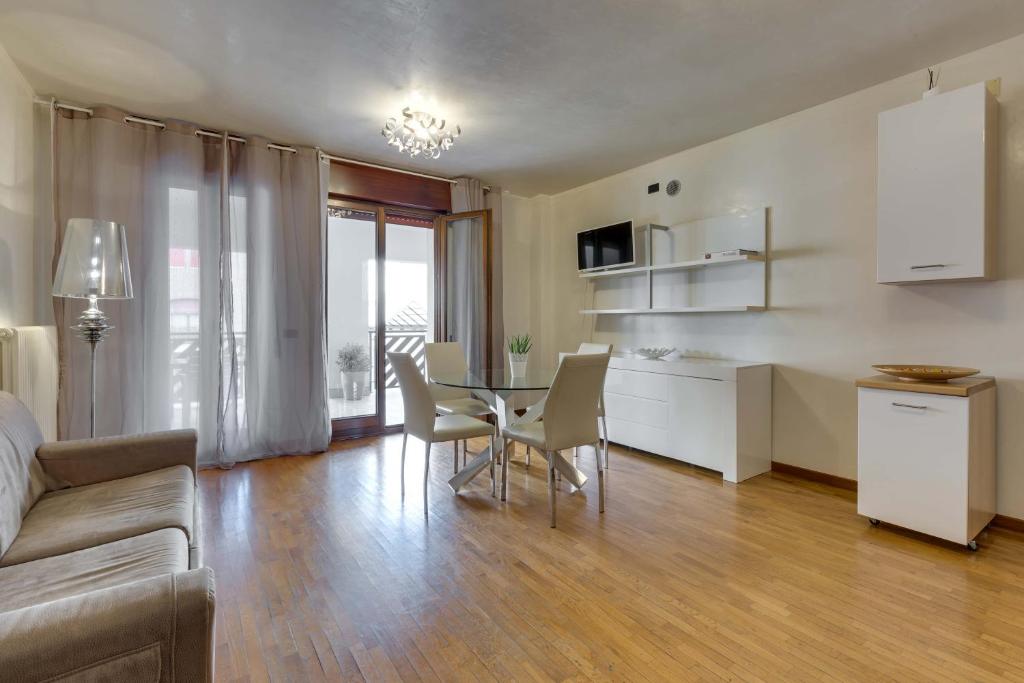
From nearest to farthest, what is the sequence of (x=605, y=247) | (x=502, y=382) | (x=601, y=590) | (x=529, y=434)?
(x=601, y=590) → (x=529, y=434) → (x=502, y=382) → (x=605, y=247)

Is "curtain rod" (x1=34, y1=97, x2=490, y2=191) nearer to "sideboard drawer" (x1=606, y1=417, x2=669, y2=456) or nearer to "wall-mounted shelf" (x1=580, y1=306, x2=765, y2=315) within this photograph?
"wall-mounted shelf" (x1=580, y1=306, x2=765, y2=315)

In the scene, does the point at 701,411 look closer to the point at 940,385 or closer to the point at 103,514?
the point at 940,385

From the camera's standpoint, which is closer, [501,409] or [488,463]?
[501,409]

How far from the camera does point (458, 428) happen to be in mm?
3000

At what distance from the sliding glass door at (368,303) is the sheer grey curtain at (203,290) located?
375mm

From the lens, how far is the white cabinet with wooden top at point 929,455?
7.58 ft

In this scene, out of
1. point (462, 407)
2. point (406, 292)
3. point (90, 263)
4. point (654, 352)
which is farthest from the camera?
point (406, 292)

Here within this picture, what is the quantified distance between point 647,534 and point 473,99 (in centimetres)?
293

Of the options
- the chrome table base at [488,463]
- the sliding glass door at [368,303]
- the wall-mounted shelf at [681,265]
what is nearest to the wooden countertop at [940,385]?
the wall-mounted shelf at [681,265]

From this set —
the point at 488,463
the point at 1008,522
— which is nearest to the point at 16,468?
the point at 488,463

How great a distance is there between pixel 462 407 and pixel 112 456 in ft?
7.15

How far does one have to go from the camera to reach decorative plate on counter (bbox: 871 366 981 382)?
244 centimetres

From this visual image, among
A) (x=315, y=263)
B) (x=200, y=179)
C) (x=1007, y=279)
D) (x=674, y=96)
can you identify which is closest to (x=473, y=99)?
(x=674, y=96)

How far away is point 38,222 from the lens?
322 cm
